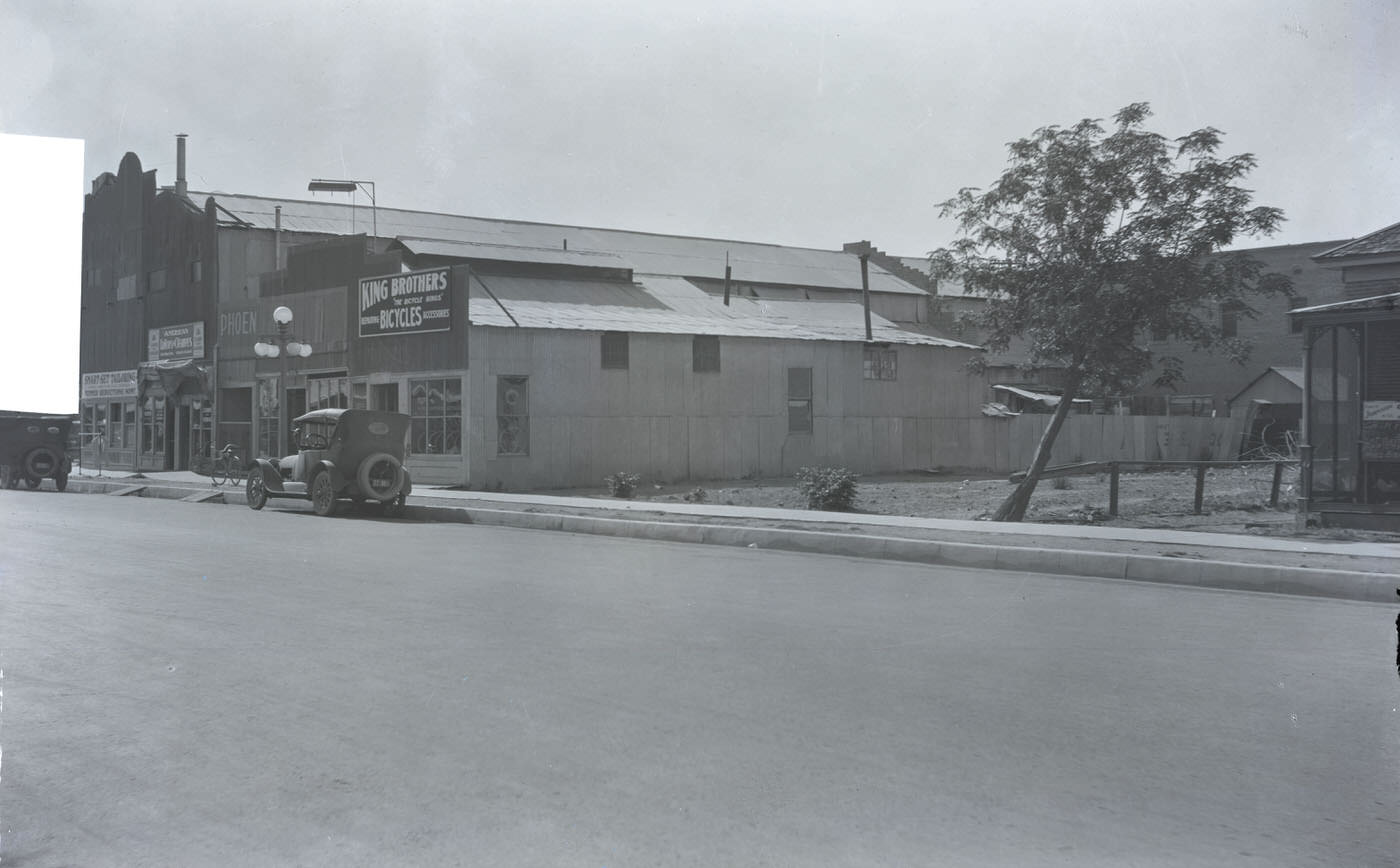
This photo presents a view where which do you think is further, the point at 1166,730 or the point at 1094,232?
the point at 1094,232

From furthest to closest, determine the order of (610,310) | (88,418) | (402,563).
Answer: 1. (88,418)
2. (610,310)
3. (402,563)

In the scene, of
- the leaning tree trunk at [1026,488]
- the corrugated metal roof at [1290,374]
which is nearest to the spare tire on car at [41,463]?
the leaning tree trunk at [1026,488]

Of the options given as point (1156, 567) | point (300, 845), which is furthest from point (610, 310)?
point (300, 845)

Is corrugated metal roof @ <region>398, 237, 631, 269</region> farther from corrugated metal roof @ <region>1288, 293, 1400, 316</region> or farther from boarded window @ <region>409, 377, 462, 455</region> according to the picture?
corrugated metal roof @ <region>1288, 293, 1400, 316</region>

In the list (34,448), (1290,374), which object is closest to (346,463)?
(34,448)

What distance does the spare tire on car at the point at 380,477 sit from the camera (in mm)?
21453

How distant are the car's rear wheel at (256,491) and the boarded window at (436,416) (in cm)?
501

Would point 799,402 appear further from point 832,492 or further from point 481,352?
point 832,492

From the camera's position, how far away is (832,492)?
21.0m

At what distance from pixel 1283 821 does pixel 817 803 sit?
1779 millimetres

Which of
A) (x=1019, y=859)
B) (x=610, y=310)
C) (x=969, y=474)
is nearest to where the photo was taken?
(x=1019, y=859)

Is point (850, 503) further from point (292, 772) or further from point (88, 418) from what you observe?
point (88, 418)

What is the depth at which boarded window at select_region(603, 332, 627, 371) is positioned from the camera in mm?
30219

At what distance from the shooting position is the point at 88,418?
155 ft
